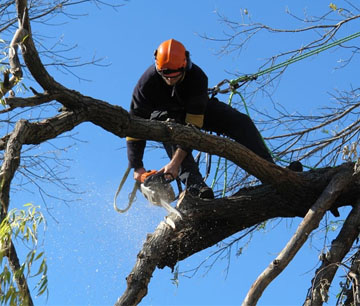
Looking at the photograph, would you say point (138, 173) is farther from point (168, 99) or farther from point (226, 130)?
point (226, 130)

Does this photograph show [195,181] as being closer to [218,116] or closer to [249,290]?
[218,116]

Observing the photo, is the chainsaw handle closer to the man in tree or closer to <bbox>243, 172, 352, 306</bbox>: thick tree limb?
the man in tree

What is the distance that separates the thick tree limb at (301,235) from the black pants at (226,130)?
2.00ft

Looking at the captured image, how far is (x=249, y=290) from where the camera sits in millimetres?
A: 5773

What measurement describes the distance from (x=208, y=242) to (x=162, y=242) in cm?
58

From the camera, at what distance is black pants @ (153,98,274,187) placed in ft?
22.1

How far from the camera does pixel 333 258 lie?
6.27 meters

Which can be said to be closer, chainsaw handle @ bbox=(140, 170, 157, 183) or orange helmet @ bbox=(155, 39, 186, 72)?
Answer: orange helmet @ bbox=(155, 39, 186, 72)

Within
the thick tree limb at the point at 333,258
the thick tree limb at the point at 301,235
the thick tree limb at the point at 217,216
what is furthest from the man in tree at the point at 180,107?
the thick tree limb at the point at 333,258

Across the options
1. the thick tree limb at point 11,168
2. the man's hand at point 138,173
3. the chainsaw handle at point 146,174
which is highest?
the man's hand at point 138,173

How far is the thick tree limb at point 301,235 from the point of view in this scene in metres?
5.77

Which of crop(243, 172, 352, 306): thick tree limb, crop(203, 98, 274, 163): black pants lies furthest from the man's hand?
crop(243, 172, 352, 306): thick tree limb

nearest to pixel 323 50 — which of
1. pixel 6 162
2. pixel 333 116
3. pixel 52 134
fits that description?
pixel 333 116

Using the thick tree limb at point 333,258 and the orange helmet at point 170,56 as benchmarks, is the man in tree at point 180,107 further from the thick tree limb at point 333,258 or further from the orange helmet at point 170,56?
the thick tree limb at point 333,258
